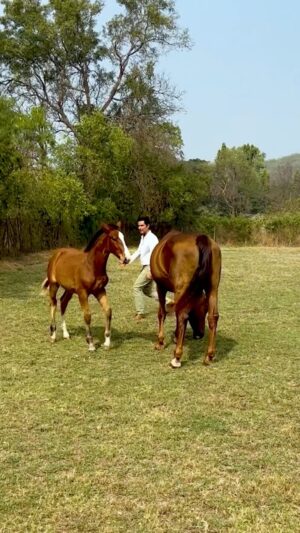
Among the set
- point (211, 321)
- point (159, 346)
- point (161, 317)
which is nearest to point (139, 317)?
point (161, 317)

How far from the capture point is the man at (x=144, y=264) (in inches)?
332

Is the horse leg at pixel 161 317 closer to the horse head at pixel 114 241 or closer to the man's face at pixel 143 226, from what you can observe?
the horse head at pixel 114 241

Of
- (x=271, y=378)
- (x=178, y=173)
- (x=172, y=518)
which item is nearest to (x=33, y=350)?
(x=271, y=378)

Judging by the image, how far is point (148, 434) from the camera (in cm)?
422

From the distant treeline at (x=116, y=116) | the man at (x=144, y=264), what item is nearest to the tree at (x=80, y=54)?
the distant treeline at (x=116, y=116)

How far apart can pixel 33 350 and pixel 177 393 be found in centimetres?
248

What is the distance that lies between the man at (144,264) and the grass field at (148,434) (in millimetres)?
910

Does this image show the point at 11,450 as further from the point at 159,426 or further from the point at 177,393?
the point at 177,393

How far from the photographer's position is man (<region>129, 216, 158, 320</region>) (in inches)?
332

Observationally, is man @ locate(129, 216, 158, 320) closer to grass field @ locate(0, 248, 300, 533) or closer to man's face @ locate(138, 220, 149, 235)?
man's face @ locate(138, 220, 149, 235)

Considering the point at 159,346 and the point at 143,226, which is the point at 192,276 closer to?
the point at 159,346

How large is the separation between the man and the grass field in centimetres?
91

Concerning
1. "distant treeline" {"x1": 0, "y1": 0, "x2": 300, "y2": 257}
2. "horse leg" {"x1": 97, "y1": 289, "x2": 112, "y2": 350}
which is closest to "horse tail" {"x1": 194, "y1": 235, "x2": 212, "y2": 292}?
"horse leg" {"x1": 97, "y1": 289, "x2": 112, "y2": 350}

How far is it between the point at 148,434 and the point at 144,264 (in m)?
4.86
